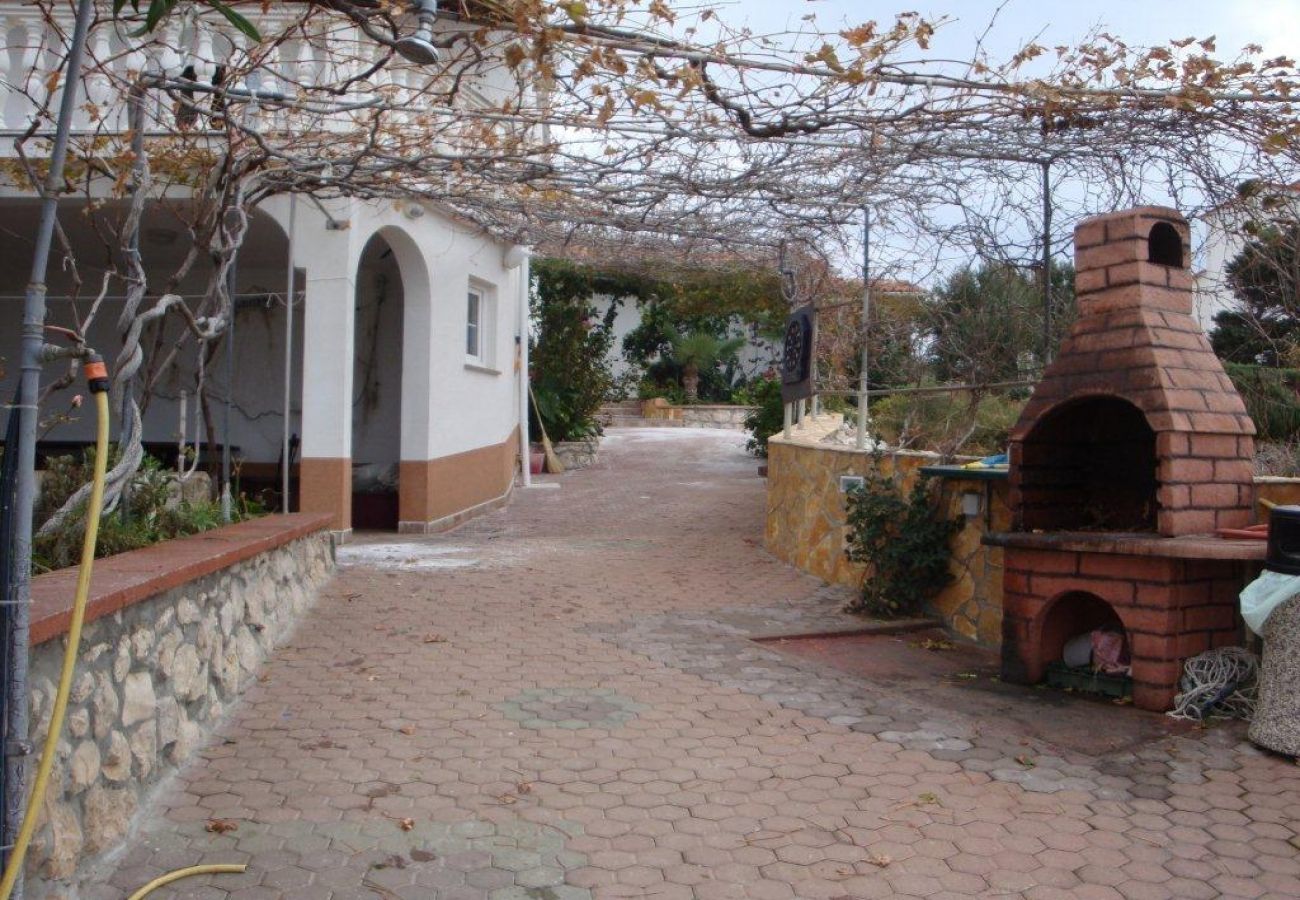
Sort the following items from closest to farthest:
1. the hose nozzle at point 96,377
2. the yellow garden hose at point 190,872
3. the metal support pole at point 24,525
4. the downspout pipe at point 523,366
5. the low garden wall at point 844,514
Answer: the metal support pole at point 24,525 → the hose nozzle at point 96,377 → the yellow garden hose at point 190,872 → the low garden wall at point 844,514 → the downspout pipe at point 523,366

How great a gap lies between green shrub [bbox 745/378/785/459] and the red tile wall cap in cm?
1179

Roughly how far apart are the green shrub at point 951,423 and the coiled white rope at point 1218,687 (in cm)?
307

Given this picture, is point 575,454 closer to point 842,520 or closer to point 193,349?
point 193,349

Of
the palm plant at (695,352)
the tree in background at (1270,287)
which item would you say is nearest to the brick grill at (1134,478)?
the tree in background at (1270,287)

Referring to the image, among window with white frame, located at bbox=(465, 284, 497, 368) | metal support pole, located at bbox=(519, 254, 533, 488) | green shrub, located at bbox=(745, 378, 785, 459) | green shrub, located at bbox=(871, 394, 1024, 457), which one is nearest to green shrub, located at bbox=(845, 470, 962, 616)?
green shrub, located at bbox=(871, 394, 1024, 457)

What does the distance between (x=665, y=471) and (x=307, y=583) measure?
11788mm

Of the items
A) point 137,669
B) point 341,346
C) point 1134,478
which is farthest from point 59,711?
Answer: point 341,346

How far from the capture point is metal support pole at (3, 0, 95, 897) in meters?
2.83

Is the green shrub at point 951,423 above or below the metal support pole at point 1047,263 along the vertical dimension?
below

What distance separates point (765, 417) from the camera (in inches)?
719

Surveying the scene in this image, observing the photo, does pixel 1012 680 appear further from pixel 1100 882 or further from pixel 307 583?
pixel 307 583

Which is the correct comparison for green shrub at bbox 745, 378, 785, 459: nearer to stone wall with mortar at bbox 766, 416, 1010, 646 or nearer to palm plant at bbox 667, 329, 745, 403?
stone wall with mortar at bbox 766, 416, 1010, 646

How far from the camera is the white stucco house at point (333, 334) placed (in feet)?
30.5

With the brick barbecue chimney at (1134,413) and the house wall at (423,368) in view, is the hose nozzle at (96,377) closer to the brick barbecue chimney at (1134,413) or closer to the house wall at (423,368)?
the brick barbecue chimney at (1134,413)
